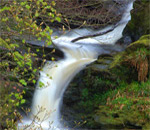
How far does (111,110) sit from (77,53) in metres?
3.76

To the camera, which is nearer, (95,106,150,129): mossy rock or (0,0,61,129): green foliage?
(0,0,61,129): green foliage

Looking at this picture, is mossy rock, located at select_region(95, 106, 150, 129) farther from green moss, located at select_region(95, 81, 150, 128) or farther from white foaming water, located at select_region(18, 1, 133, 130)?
white foaming water, located at select_region(18, 1, 133, 130)

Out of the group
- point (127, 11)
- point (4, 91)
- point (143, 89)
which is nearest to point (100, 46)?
point (127, 11)

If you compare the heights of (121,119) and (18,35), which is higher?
(18,35)

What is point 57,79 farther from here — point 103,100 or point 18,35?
point 18,35

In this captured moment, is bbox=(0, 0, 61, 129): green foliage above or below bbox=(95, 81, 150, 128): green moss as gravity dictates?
above

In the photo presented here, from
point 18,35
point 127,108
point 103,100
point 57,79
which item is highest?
point 18,35

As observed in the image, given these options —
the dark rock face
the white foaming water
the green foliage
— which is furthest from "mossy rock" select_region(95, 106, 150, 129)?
the green foliage

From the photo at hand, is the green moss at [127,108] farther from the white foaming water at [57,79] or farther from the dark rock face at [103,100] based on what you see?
the white foaming water at [57,79]

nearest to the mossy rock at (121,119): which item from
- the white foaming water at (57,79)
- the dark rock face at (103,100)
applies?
the dark rock face at (103,100)

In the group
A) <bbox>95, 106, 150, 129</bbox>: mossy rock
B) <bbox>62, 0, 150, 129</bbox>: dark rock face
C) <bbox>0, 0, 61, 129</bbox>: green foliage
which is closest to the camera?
<bbox>0, 0, 61, 129</bbox>: green foliage

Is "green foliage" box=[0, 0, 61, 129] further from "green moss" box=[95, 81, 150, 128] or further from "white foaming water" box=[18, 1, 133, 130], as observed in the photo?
"green moss" box=[95, 81, 150, 128]

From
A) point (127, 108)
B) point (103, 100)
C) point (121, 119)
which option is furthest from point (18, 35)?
point (103, 100)

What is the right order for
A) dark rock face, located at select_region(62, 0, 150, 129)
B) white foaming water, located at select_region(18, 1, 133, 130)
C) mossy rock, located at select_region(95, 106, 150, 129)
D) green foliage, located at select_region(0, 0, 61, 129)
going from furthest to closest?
white foaming water, located at select_region(18, 1, 133, 130) → dark rock face, located at select_region(62, 0, 150, 129) → mossy rock, located at select_region(95, 106, 150, 129) → green foliage, located at select_region(0, 0, 61, 129)
